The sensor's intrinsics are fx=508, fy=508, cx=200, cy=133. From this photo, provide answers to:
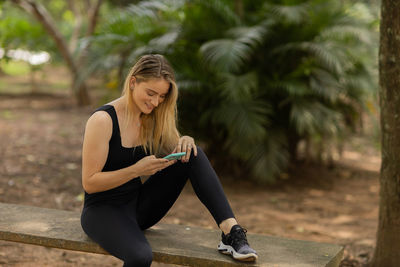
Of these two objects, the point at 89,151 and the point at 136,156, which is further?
the point at 136,156

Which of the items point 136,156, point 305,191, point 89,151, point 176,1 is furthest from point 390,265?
point 176,1

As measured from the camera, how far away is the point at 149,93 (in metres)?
2.75

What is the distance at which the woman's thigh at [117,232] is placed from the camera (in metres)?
2.47

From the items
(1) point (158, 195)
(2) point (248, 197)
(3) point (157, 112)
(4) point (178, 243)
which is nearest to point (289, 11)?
(2) point (248, 197)

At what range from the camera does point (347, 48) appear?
20.7 feet

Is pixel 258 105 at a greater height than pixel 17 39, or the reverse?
pixel 258 105

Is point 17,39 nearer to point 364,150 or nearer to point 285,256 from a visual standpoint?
point 364,150

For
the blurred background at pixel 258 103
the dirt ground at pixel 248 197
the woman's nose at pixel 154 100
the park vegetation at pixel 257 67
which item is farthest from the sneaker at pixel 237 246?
the park vegetation at pixel 257 67

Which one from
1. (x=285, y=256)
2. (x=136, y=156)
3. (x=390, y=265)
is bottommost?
(x=390, y=265)

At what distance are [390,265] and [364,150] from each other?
19.0ft

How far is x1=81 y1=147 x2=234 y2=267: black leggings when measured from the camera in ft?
8.27

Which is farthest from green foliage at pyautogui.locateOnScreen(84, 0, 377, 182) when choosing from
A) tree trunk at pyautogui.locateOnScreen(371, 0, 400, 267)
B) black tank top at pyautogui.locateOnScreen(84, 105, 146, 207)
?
black tank top at pyautogui.locateOnScreen(84, 105, 146, 207)

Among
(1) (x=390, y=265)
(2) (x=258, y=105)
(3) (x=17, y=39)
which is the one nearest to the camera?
(1) (x=390, y=265)

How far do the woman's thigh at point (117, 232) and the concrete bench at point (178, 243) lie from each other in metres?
0.08
